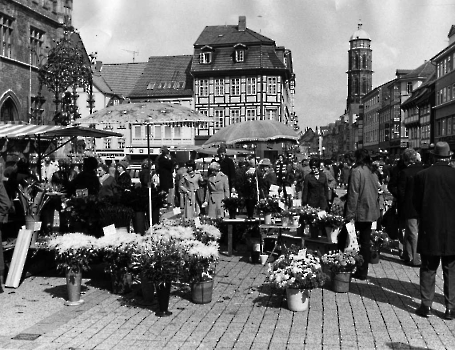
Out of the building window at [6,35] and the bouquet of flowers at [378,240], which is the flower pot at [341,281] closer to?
the bouquet of flowers at [378,240]

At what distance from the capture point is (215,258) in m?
8.35

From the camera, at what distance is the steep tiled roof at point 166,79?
72688mm

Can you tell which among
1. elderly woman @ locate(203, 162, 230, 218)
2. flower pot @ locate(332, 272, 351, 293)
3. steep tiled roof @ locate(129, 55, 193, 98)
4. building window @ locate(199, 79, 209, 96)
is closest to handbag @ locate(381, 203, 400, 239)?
elderly woman @ locate(203, 162, 230, 218)

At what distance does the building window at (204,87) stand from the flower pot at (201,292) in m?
62.6

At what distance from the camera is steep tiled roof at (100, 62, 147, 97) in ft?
275

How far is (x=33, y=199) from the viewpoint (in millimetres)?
10320

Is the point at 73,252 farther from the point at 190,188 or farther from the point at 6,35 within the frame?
the point at 6,35

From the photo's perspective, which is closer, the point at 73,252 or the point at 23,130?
the point at 73,252

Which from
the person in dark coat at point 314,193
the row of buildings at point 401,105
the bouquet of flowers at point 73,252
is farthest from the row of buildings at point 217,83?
the bouquet of flowers at point 73,252

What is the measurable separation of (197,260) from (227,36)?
64410 millimetres

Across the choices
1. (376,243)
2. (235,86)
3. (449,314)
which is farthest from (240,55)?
(449,314)

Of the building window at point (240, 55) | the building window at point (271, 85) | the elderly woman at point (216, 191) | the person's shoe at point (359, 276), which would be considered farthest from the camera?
the building window at point (240, 55)

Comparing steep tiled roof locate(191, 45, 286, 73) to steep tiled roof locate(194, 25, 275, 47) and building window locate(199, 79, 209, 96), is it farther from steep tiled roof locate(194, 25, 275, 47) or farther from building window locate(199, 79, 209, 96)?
building window locate(199, 79, 209, 96)

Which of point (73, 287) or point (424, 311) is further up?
point (73, 287)
